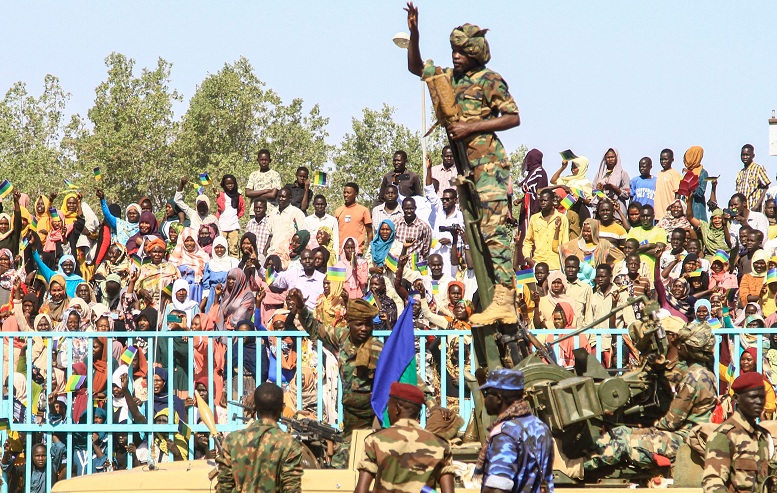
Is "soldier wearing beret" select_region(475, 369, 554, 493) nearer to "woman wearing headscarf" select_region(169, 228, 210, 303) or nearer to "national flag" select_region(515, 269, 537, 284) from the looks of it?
"national flag" select_region(515, 269, 537, 284)

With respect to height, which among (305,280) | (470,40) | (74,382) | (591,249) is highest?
(470,40)

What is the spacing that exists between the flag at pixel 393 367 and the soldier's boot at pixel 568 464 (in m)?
1.24

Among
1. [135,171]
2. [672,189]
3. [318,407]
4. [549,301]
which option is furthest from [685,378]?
[135,171]

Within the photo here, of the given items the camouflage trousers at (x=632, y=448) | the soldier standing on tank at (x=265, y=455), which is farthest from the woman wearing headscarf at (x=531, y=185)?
the soldier standing on tank at (x=265, y=455)

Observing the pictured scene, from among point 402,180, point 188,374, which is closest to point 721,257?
point 402,180

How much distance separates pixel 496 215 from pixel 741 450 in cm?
273

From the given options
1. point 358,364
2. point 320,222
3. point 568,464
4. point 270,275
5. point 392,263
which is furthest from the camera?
point 320,222

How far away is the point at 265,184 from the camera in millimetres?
20141

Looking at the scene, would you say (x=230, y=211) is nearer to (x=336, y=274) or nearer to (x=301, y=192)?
(x=301, y=192)

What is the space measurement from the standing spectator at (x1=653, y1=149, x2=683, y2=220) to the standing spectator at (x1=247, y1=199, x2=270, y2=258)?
16.9 ft

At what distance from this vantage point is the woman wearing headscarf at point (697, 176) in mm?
18109

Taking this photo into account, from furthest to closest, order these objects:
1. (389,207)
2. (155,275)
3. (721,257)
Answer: (389,207)
(155,275)
(721,257)

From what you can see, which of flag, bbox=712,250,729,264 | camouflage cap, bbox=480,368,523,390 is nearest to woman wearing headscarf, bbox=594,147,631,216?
flag, bbox=712,250,729,264

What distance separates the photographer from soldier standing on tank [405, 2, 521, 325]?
998 centimetres
